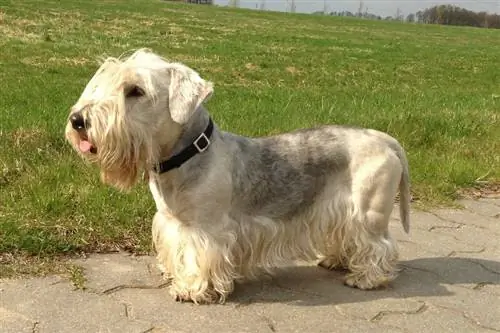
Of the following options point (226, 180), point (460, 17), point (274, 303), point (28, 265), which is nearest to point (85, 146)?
point (226, 180)

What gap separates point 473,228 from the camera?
600 cm

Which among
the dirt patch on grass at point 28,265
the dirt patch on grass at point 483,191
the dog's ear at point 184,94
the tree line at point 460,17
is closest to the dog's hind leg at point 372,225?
the dog's ear at point 184,94

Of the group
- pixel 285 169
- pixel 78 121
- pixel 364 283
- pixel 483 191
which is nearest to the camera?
pixel 78 121

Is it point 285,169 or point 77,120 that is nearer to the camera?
point 77,120

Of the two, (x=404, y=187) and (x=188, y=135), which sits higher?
(x=188, y=135)

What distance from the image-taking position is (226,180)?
4.15 metres

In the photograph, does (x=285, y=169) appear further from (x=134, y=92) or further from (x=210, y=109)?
(x=210, y=109)

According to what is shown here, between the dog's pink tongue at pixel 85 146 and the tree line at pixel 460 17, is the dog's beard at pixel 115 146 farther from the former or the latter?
the tree line at pixel 460 17

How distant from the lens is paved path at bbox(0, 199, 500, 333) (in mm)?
3750

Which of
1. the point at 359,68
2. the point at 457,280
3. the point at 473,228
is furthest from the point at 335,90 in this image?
the point at 457,280

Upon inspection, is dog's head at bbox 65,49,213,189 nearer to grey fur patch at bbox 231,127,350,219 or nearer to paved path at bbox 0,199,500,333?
grey fur patch at bbox 231,127,350,219

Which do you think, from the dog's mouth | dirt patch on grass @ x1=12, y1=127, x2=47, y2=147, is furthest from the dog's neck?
dirt patch on grass @ x1=12, y1=127, x2=47, y2=147

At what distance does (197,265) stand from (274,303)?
53 centimetres

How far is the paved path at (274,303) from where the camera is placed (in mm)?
3750
